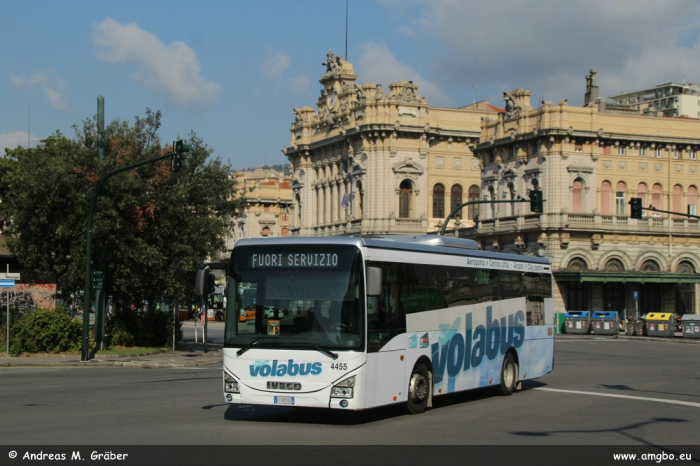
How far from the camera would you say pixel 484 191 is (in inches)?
2618

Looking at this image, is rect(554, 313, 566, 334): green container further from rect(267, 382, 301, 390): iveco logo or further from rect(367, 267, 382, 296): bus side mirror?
rect(267, 382, 301, 390): iveco logo

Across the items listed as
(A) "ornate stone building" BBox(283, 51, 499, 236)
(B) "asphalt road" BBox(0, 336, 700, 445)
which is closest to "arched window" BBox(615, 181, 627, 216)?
(A) "ornate stone building" BBox(283, 51, 499, 236)

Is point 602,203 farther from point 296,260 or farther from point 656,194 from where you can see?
point 296,260

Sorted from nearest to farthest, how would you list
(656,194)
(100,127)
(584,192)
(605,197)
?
(100,127) < (584,192) < (605,197) < (656,194)

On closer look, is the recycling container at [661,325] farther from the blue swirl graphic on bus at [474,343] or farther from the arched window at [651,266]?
the blue swirl graphic on bus at [474,343]

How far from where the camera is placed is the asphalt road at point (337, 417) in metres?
12.0

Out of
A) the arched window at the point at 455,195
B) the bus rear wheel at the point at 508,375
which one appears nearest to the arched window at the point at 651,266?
the arched window at the point at 455,195

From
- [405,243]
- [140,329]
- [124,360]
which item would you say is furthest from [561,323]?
[405,243]

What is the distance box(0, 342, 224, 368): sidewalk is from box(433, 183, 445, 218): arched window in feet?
148

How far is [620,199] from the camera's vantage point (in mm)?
61656

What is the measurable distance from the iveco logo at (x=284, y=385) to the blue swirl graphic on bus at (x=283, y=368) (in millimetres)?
126

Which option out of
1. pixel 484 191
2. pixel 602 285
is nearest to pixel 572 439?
pixel 602 285

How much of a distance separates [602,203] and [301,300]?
51.1 meters

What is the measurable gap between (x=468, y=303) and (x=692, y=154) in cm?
5157
